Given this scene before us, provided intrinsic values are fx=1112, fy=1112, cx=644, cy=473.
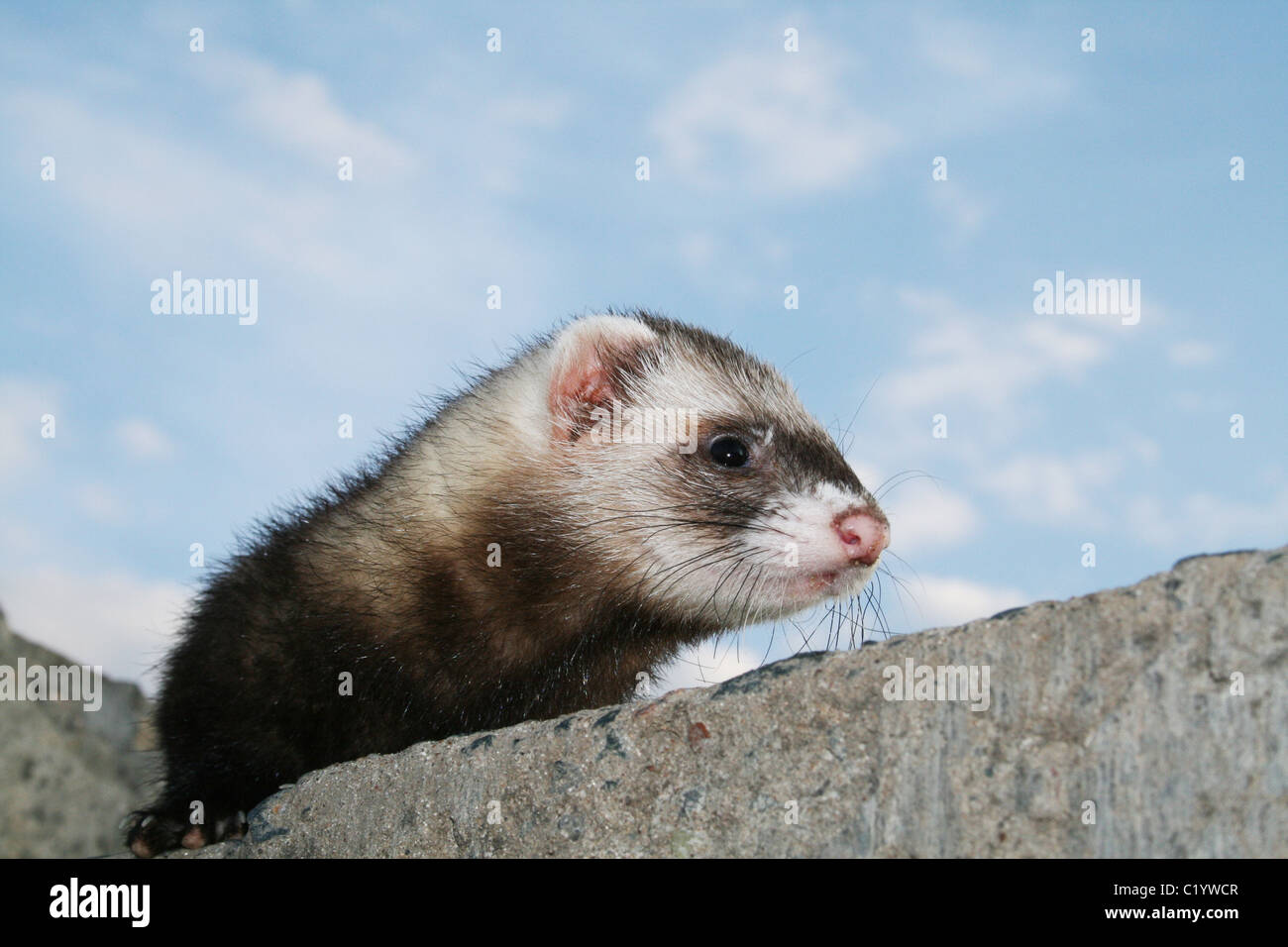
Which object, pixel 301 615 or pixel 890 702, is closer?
pixel 890 702

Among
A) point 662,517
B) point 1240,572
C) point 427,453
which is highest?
point 427,453

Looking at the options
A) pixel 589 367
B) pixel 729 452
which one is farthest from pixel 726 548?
Answer: pixel 589 367

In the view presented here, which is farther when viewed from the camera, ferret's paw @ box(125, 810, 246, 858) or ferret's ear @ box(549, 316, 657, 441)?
ferret's ear @ box(549, 316, 657, 441)

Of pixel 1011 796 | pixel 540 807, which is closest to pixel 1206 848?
pixel 1011 796

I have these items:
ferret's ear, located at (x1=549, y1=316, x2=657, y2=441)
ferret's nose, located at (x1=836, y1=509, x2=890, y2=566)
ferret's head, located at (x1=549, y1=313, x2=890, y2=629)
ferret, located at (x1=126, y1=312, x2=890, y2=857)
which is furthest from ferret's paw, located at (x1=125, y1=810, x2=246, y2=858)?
ferret's nose, located at (x1=836, y1=509, x2=890, y2=566)

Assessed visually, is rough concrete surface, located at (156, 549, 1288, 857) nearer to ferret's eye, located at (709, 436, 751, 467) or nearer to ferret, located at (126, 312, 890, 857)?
ferret, located at (126, 312, 890, 857)

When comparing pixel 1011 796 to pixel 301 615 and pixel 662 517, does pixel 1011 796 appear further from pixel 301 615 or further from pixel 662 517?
pixel 301 615

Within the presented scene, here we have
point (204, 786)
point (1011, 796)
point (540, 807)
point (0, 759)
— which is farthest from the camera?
point (0, 759)

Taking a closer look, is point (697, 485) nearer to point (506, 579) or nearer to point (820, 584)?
point (820, 584)

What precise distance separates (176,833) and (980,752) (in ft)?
12.1

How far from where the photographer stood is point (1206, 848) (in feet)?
9.21

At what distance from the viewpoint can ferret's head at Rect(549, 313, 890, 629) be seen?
5.00 m

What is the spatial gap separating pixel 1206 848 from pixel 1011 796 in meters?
0.48

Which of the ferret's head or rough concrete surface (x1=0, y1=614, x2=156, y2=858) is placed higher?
the ferret's head
